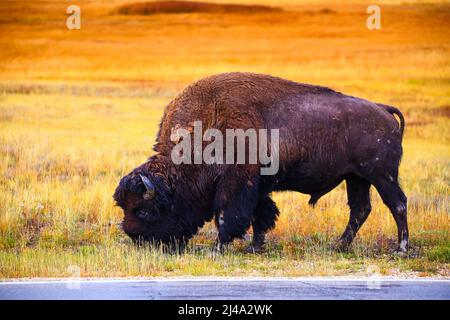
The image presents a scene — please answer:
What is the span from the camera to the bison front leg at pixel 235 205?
11.8 metres

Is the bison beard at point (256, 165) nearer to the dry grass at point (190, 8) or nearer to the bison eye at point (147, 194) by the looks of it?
the bison eye at point (147, 194)

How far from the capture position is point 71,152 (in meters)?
20.1

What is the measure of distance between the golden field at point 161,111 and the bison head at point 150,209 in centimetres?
26

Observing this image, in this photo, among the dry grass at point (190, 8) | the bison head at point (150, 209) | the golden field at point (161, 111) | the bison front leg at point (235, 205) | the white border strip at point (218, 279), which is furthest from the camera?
the dry grass at point (190, 8)

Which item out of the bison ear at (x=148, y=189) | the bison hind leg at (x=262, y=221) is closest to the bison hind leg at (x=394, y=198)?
the bison hind leg at (x=262, y=221)

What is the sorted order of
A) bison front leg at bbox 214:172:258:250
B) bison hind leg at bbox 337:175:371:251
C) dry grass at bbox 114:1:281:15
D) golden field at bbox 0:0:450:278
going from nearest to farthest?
golden field at bbox 0:0:450:278 → bison front leg at bbox 214:172:258:250 → bison hind leg at bbox 337:175:371:251 → dry grass at bbox 114:1:281:15

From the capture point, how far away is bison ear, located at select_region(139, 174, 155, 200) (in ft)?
38.4

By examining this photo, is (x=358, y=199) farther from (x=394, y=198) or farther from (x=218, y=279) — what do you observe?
(x=218, y=279)

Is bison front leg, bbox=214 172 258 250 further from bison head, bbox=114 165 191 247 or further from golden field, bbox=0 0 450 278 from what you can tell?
bison head, bbox=114 165 191 247

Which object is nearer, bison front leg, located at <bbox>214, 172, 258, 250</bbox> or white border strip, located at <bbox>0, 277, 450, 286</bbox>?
white border strip, located at <bbox>0, 277, 450, 286</bbox>

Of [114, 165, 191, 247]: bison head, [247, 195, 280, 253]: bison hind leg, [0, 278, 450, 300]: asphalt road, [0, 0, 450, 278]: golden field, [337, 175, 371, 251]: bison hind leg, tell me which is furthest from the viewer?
[337, 175, 371, 251]: bison hind leg

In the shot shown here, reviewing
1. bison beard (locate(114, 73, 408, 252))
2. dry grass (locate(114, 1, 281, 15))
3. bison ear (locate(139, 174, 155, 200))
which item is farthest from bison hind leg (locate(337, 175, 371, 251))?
dry grass (locate(114, 1, 281, 15))

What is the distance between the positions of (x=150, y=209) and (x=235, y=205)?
3.42ft


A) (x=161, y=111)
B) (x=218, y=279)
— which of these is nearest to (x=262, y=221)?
(x=218, y=279)
